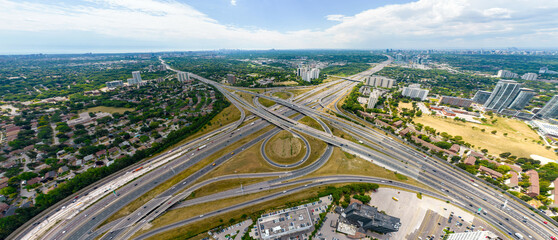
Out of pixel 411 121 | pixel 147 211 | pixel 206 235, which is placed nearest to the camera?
pixel 206 235

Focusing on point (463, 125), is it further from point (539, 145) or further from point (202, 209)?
point (202, 209)

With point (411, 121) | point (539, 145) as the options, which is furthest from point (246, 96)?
point (539, 145)

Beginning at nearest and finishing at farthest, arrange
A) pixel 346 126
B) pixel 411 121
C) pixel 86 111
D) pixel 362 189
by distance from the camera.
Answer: pixel 362 189
pixel 346 126
pixel 411 121
pixel 86 111

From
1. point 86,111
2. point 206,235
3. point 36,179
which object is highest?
point 86,111

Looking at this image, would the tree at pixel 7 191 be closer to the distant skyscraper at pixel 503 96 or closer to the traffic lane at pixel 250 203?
the traffic lane at pixel 250 203

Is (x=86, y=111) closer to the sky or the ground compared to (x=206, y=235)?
closer to the sky

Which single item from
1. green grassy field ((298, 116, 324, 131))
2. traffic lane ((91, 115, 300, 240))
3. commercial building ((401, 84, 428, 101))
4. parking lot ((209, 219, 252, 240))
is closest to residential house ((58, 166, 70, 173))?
traffic lane ((91, 115, 300, 240))

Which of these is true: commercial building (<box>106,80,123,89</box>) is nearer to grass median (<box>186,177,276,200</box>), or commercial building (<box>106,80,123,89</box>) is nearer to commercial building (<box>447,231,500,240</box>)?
grass median (<box>186,177,276,200</box>)
